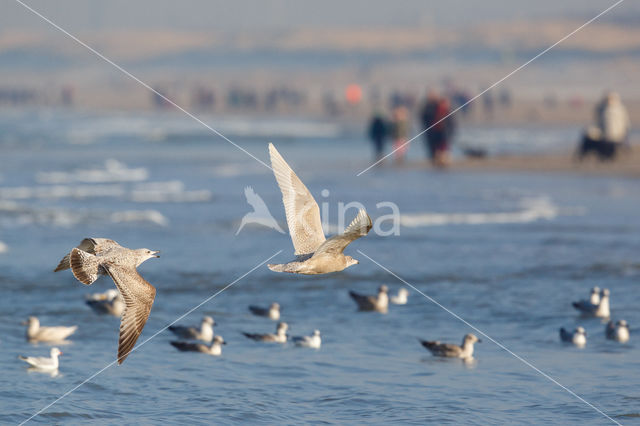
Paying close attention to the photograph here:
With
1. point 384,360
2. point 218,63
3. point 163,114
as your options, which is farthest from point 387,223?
point 218,63

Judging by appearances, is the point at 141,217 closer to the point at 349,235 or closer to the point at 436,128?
the point at 436,128

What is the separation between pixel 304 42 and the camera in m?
174

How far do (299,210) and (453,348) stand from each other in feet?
8.70

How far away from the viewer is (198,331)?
1342 centimetres

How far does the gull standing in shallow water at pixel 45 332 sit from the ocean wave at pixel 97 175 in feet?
57.1

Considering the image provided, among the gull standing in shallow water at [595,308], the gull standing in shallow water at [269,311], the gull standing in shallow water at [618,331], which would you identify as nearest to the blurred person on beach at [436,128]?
the gull standing in shallow water at [595,308]

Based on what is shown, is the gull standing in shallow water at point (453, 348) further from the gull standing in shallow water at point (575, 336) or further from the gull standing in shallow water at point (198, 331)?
the gull standing in shallow water at point (198, 331)

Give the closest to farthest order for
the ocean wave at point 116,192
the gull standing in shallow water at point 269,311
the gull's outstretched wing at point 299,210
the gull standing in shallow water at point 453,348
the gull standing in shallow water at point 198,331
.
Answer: the gull's outstretched wing at point 299,210
the gull standing in shallow water at point 453,348
the gull standing in shallow water at point 198,331
the gull standing in shallow water at point 269,311
the ocean wave at point 116,192

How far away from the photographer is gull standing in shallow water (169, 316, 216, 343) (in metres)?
13.4

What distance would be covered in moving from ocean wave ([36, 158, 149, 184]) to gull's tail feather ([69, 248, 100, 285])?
20.6 meters

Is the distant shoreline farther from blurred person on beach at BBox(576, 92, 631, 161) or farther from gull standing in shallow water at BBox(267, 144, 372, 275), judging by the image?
gull standing in shallow water at BBox(267, 144, 372, 275)

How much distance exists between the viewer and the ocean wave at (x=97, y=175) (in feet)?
102

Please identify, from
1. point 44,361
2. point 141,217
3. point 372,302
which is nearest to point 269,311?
point 372,302

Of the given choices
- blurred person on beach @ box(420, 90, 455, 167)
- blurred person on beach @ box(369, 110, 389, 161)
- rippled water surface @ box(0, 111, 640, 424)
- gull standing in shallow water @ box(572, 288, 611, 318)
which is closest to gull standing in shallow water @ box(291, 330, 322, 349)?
rippled water surface @ box(0, 111, 640, 424)
